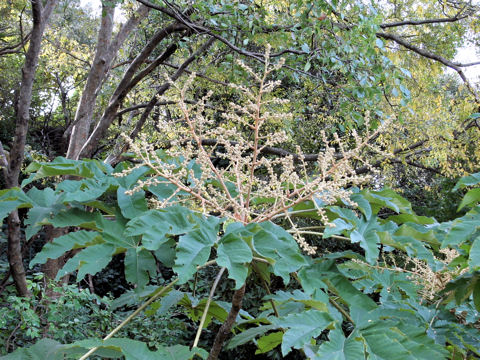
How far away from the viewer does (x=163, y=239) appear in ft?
3.05

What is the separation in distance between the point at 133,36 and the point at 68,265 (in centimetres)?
585

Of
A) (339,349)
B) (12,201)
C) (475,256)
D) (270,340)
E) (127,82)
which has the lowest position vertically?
(270,340)

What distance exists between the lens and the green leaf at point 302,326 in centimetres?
89

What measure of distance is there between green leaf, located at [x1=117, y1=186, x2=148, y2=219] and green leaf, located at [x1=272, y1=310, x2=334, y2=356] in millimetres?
458

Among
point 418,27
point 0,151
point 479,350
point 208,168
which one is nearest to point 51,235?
point 0,151

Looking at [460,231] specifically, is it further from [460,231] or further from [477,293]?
[477,293]

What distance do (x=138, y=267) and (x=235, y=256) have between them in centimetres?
35

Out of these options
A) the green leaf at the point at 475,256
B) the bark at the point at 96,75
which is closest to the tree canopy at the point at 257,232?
the green leaf at the point at 475,256

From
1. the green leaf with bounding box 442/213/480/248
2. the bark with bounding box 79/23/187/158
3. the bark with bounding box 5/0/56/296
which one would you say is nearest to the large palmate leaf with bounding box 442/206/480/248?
the green leaf with bounding box 442/213/480/248

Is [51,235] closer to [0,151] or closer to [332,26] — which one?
[0,151]

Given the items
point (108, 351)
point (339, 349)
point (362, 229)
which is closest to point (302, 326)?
point (339, 349)

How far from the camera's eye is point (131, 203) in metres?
1.16

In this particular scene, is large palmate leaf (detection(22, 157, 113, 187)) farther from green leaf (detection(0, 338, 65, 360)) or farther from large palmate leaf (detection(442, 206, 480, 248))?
large palmate leaf (detection(442, 206, 480, 248))

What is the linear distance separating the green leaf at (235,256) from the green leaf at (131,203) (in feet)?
1.06
